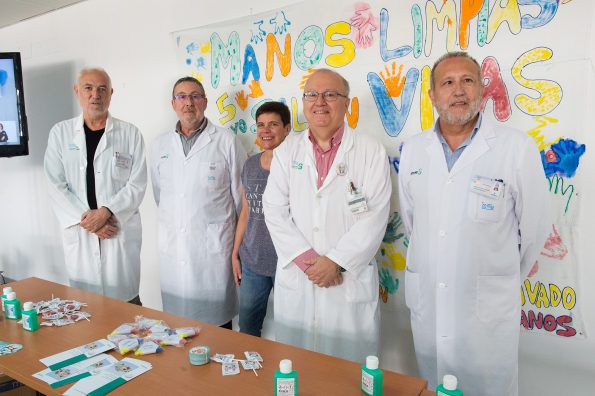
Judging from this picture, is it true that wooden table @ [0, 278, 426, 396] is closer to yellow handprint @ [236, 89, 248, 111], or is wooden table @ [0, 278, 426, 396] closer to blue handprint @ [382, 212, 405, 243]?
blue handprint @ [382, 212, 405, 243]

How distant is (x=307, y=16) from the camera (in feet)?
8.24

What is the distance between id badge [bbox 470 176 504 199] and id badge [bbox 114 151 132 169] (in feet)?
6.94

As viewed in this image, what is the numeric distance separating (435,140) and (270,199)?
82 cm

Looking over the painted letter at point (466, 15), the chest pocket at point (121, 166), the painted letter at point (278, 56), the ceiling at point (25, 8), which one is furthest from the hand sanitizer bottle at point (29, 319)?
the ceiling at point (25, 8)

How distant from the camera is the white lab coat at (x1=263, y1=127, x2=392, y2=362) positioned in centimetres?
195

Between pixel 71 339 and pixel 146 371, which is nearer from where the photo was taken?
pixel 146 371

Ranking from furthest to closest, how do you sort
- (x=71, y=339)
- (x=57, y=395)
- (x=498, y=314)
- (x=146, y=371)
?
(x=498, y=314), (x=71, y=339), (x=146, y=371), (x=57, y=395)

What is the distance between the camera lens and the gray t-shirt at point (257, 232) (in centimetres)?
235

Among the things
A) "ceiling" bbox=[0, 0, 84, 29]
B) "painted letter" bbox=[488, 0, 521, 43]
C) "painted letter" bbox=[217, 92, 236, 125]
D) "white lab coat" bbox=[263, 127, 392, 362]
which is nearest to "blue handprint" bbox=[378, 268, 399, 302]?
A: "white lab coat" bbox=[263, 127, 392, 362]

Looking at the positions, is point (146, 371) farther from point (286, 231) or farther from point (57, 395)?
point (286, 231)

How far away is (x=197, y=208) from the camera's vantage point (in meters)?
2.56

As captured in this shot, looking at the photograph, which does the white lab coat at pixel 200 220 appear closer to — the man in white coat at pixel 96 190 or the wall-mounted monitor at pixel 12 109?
the man in white coat at pixel 96 190

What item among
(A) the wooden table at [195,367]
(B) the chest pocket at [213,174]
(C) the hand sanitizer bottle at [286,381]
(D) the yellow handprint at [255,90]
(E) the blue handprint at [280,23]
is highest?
(E) the blue handprint at [280,23]

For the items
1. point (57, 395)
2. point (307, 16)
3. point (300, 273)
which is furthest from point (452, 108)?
point (57, 395)
